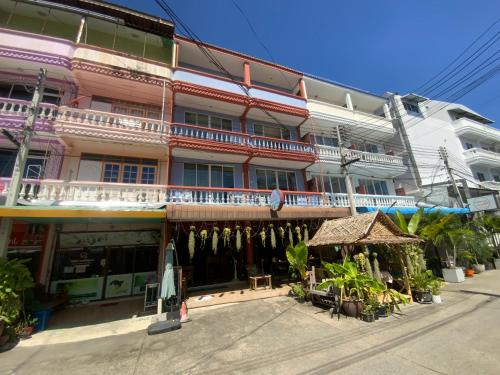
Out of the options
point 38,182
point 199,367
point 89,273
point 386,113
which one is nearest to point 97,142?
point 38,182

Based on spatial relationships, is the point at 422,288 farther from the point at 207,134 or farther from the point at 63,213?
the point at 63,213

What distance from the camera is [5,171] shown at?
34.8 ft

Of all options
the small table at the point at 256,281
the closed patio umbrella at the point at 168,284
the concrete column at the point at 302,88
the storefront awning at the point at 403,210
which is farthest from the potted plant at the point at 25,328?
the concrete column at the point at 302,88

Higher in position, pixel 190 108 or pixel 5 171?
pixel 190 108

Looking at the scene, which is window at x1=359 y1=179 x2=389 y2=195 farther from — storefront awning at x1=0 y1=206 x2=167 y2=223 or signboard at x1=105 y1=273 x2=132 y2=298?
signboard at x1=105 y1=273 x2=132 y2=298

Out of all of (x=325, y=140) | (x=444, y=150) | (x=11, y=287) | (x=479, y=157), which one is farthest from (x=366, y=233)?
(x=479, y=157)

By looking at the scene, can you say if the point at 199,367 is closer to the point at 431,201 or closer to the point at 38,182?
the point at 38,182

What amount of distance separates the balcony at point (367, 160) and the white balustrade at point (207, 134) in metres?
6.12

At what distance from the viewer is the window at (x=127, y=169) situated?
39.5 feet

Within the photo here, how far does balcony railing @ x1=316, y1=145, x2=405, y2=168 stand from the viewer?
16103 millimetres

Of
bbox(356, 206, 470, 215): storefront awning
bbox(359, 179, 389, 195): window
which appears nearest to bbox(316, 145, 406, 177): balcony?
bbox(359, 179, 389, 195): window

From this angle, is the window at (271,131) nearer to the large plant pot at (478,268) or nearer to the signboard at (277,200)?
the signboard at (277,200)

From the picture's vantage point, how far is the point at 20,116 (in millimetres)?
10070

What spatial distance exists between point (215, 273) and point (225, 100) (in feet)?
36.0
